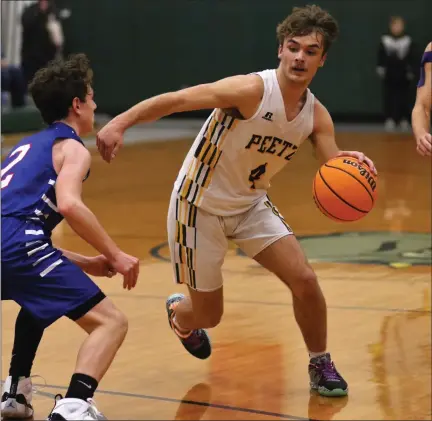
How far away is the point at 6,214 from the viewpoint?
14.9 ft

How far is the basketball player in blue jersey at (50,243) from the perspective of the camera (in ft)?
14.2

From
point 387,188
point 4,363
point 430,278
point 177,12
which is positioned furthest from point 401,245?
point 177,12

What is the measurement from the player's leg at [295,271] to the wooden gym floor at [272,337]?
0.13m

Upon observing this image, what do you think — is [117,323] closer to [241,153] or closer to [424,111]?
[241,153]

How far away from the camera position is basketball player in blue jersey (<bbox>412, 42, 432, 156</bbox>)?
5941mm

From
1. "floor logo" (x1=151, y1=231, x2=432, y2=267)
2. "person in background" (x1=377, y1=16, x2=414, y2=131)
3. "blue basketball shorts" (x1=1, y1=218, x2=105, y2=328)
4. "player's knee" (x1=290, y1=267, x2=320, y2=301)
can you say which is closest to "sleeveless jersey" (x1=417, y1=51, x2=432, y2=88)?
"player's knee" (x1=290, y1=267, x2=320, y2=301)

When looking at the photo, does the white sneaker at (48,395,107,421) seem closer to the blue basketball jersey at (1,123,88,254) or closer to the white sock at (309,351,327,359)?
the blue basketball jersey at (1,123,88,254)

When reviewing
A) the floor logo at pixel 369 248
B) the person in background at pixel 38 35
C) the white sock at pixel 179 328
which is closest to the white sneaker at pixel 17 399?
the white sock at pixel 179 328

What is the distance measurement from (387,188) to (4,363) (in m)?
8.27

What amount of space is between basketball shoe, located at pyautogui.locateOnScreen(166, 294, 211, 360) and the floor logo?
2.92m

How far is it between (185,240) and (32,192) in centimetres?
143

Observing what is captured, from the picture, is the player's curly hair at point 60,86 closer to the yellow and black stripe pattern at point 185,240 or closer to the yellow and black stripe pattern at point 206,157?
the yellow and black stripe pattern at point 206,157

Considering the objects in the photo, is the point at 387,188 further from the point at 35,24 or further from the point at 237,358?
the point at 35,24

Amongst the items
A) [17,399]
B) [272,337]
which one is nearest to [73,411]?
[17,399]
